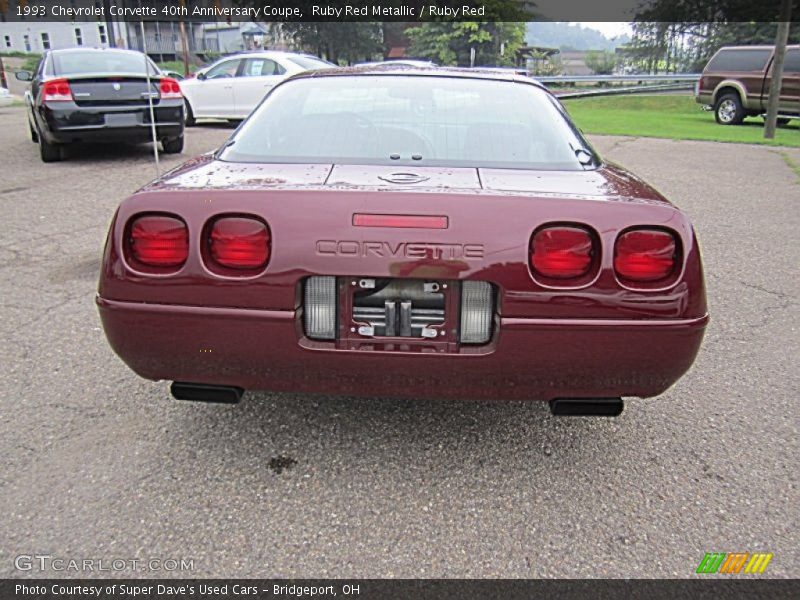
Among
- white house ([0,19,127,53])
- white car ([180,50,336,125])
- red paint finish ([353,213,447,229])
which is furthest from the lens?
white house ([0,19,127,53])

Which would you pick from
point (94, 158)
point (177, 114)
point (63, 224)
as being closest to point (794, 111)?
point (177, 114)

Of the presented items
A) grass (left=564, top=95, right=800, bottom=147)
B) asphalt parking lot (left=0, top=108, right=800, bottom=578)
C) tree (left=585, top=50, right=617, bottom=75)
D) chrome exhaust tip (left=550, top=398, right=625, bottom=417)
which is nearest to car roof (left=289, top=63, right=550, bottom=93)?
asphalt parking lot (left=0, top=108, right=800, bottom=578)

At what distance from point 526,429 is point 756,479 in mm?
839

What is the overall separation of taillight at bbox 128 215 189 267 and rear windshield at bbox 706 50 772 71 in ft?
59.4

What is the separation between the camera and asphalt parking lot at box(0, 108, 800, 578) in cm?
199

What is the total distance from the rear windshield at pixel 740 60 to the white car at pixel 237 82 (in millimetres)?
10891

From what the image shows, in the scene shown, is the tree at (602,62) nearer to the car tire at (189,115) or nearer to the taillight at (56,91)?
the car tire at (189,115)

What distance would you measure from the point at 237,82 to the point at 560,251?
465 inches

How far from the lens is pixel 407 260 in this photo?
195 cm

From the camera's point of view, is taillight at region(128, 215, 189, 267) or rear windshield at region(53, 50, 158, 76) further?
rear windshield at region(53, 50, 158, 76)

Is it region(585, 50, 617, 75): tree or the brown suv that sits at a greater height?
region(585, 50, 617, 75): tree

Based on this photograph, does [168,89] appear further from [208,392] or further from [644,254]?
[644,254]

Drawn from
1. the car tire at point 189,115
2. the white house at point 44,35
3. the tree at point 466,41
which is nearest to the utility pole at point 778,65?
the car tire at point 189,115

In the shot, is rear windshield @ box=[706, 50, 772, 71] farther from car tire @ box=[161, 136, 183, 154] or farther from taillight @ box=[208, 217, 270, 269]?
taillight @ box=[208, 217, 270, 269]
